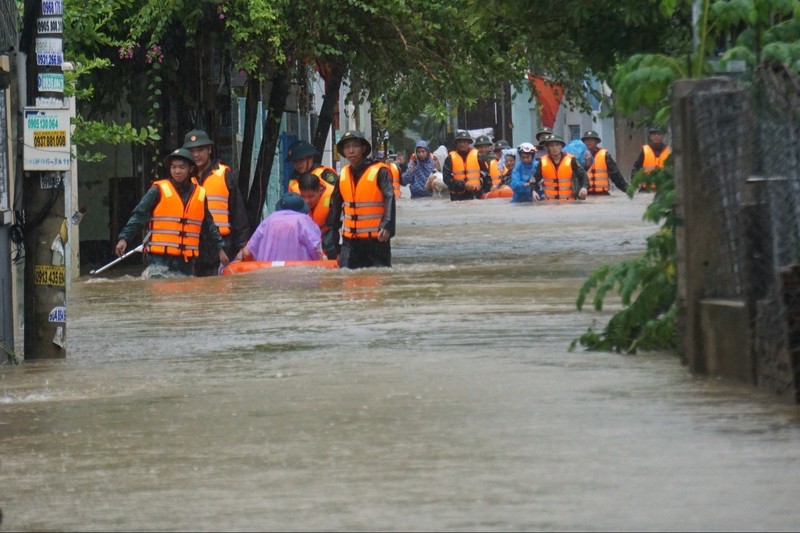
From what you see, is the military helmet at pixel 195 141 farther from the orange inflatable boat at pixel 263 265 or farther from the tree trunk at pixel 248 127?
the tree trunk at pixel 248 127

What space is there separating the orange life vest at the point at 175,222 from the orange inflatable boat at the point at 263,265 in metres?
0.46

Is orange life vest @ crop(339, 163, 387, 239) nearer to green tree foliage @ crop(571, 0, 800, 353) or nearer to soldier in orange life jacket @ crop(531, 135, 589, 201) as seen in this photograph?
green tree foliage @ crop(571, 0, 800, 353)

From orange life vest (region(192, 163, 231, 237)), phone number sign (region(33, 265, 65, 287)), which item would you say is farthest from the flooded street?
orange life vest (region(192, 163, 231, 237))

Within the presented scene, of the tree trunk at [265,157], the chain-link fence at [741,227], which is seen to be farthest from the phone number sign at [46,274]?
the tree trunk at [265,157]

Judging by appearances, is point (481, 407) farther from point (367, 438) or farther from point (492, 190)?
point (492, 190)

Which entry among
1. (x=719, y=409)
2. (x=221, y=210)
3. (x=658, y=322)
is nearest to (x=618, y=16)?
(x=221, y=210)

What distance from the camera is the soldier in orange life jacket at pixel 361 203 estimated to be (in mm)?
18094

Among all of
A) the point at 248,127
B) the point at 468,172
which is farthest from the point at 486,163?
the point at 248,127

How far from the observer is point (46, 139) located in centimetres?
1124

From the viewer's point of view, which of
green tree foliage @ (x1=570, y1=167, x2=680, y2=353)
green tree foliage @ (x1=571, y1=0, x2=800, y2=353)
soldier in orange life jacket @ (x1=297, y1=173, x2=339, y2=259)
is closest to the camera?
green tree foliage @ (x1=571, y1=0, x2=800, y2=353)

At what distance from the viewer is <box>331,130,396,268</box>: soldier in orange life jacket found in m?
18.1

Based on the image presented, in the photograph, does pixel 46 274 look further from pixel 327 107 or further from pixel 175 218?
pixel 327 107

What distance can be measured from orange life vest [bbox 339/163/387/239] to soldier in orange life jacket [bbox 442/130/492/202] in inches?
819

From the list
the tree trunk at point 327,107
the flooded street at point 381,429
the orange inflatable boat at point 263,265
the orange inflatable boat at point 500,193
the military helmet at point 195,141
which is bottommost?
the flooded street at point 381,429
